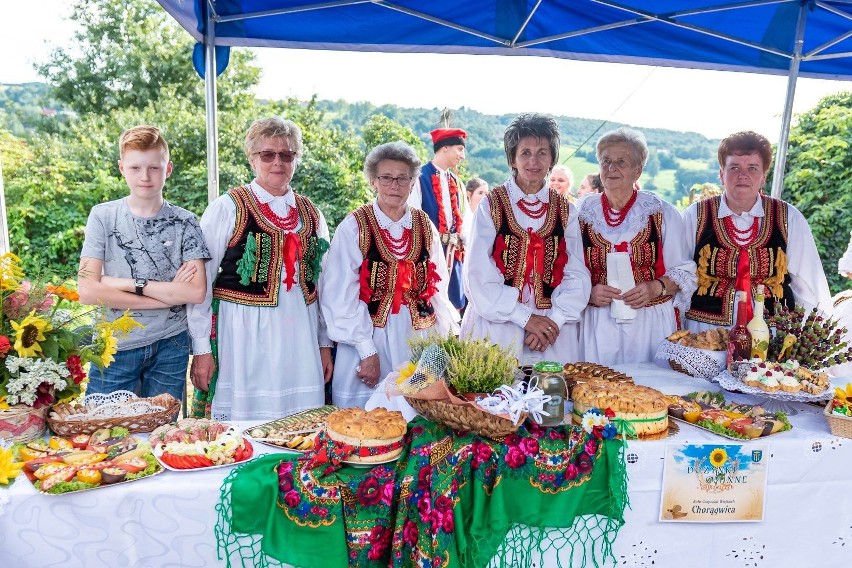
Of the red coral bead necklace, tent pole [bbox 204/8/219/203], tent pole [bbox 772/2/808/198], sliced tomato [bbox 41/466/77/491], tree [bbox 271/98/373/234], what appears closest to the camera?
sliced tomato [bbox 41/466/77/491]

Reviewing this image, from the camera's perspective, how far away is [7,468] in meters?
1.83

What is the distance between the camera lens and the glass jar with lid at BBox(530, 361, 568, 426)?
2.17 metres

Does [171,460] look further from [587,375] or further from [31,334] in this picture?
[587,375]

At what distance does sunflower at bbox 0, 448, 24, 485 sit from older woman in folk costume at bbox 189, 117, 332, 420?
129cm

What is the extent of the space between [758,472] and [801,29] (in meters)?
3.35

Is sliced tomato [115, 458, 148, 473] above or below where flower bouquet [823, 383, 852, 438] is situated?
below

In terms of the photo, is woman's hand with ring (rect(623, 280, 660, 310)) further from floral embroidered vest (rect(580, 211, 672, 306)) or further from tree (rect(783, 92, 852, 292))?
tree (rect(783, 92, 852, 292))

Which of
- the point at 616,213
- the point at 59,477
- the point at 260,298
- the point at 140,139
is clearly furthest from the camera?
the point at 616,213

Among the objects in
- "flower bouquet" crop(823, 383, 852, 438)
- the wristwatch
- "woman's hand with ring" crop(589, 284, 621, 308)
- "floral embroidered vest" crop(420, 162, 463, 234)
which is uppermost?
"floral embroidered vest" crop(420, 162, 463, 234)

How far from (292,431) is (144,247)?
1207 mm

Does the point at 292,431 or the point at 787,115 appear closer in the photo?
the point at 292,431

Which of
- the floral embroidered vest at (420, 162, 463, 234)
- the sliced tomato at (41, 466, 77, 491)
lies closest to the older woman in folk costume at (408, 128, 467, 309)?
the floral embroidered vest at (420, 162, 463, 234)

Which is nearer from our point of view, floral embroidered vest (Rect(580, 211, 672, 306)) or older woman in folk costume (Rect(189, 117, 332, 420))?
older woman in folk costume (Rect(189, 117, 332, 420))

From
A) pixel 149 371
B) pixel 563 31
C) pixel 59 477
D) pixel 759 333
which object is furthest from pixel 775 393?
pixel 563 31
